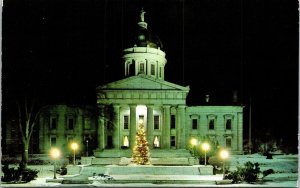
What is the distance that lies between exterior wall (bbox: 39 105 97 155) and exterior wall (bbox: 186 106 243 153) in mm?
9907

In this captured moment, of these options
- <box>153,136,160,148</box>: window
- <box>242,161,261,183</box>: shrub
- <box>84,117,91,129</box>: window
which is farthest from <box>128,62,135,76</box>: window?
<box>242,161,261,183</box>: shrub

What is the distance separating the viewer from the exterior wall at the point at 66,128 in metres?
53.3

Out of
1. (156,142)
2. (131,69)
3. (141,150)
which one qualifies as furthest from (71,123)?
(141,150)

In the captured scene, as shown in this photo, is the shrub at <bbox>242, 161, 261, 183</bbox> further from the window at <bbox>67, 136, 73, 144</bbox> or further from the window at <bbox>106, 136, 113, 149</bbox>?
the window at <bbox>67, 136, 73, 144</bbox>

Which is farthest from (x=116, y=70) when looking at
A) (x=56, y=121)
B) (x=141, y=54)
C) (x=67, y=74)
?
(x=67, y=74)

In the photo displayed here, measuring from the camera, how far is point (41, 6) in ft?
94.2

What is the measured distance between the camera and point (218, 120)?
56781mm

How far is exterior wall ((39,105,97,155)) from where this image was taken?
53344 mm

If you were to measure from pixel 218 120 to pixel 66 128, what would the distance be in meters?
15.2

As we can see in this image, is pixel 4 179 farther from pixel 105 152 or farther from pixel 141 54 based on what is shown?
pixel 141 54

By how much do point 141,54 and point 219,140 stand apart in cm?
1161

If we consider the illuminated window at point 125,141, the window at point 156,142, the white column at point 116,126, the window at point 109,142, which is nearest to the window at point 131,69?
the white column at point 116,126

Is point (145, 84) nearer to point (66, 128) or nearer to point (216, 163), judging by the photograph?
point (66, 128)

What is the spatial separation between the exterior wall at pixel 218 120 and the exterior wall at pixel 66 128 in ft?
32.5
